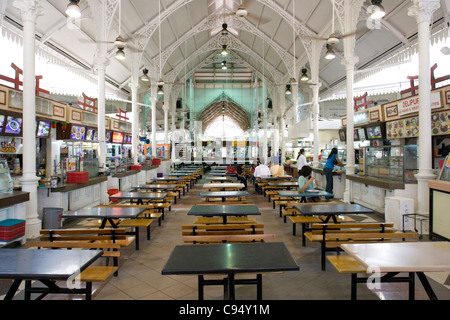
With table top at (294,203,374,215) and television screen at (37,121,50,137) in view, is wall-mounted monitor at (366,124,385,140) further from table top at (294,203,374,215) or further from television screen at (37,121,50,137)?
television screen at (37,121,50,137)

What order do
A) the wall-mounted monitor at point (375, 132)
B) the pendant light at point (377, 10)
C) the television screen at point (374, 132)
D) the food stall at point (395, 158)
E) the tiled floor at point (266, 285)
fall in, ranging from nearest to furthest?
the tiled floor at point (266, 285), the pendant light at point (377, 10), the food stall at point (395, 158), the wall-mounted monitor at point (375, 132), the television screen at point (374, 132)

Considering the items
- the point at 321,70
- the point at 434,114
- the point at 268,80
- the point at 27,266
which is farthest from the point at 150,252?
the point at 268,80

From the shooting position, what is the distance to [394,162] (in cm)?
718

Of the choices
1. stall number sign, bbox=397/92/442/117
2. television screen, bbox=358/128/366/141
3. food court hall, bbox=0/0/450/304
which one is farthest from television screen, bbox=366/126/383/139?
stall number sign, bbox=397/92/442/117

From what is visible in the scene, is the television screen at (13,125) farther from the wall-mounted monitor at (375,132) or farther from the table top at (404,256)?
the wall-mounted monitor at (375,132)

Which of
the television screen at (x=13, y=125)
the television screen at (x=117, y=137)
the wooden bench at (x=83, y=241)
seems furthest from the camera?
the television screen at (x=117, y=137)

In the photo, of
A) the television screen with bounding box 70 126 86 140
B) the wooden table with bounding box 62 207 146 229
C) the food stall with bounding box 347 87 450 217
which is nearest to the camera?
the wooden table with bounding box 62 207 146 229

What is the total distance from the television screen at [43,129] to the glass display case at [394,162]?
1056 cm

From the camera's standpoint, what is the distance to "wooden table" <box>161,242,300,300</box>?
95.3 inches

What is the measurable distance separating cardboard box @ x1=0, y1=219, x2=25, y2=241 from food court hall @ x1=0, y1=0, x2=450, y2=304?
0.07 ft

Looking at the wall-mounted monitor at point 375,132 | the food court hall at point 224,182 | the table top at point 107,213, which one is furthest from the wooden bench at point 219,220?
the wall-mounted monitor at point 375,132

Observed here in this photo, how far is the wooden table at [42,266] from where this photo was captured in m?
2.33

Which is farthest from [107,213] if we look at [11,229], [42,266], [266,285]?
[266,285]

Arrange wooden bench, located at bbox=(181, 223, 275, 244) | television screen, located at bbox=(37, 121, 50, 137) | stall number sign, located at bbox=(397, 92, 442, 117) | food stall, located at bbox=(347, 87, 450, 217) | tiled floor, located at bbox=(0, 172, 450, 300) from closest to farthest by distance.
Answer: tiled floor, located at bbox=(0, 172, 450, 300), wooden bench, located at bbox=(181, 223, 275, 244), food stall, located at bbox=(347, 87, 450, 217), stall number sign, located at bbox=(397, 92, 442, 117), television screen, located at bbox=(37, 121, 50, 137)
